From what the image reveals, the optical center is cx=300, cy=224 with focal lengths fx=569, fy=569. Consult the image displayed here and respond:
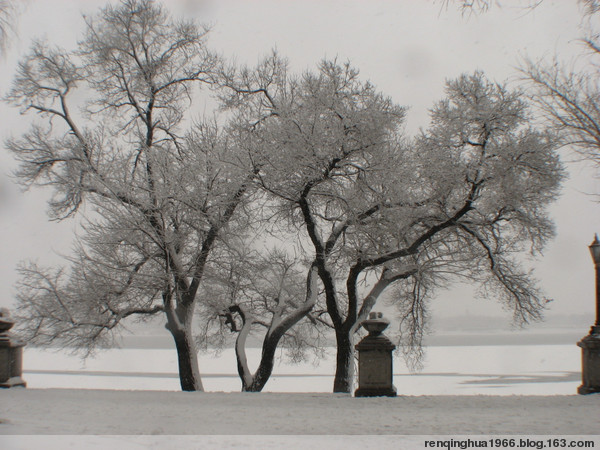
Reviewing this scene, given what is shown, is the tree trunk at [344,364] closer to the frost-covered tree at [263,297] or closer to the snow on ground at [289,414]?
the frost-covered tree at [263,297]

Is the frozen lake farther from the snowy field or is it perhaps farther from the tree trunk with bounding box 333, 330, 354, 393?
the snowy field

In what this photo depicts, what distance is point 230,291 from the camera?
17.6m

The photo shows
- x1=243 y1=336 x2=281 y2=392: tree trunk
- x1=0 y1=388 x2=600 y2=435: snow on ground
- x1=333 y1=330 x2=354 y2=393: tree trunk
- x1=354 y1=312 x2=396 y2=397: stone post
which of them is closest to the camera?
x1=0 y1=388 x2=600 y2=435: snow on ground

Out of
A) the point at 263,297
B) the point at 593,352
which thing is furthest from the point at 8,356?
the point at 593,352

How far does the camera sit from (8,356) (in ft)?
37.3

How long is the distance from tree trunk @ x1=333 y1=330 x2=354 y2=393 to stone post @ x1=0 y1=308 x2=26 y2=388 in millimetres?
7208

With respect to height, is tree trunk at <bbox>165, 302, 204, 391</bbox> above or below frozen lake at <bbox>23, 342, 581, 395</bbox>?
above

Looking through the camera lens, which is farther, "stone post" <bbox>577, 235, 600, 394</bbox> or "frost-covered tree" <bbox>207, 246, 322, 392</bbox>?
"frost-covered tree" <bbox>207, 246, 322, 392</bbox>

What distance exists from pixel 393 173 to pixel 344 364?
5.15 metres

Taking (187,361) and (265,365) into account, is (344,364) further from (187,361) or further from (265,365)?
(187,361)

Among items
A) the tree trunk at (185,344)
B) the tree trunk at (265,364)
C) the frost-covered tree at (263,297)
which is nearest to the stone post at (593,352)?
the frost-covered tree at (263,297)

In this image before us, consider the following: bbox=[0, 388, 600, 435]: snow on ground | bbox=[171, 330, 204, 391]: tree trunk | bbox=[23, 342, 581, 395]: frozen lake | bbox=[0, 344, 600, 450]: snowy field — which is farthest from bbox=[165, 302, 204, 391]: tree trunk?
bbox=[0, 388, 600, 435]: snow on ground

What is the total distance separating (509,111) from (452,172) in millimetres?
2298

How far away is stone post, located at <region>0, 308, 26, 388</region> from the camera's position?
11.3 m
